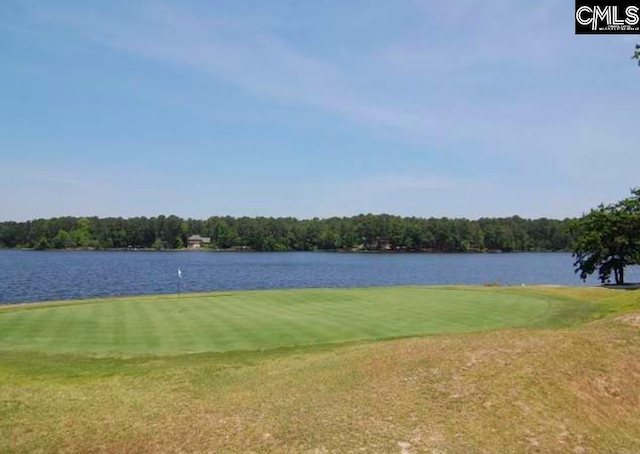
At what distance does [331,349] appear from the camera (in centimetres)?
1616

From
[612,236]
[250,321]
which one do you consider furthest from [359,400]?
[612,236]

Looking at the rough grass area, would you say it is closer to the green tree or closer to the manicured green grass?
the manicured green grass

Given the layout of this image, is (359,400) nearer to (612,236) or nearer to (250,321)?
(250,321)

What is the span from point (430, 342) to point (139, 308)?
1689 cm

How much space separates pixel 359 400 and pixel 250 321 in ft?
40.3

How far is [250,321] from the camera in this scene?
22047 millimetres

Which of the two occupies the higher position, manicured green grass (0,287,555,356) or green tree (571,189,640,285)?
green tree (571,189,640,285)

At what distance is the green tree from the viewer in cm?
4747

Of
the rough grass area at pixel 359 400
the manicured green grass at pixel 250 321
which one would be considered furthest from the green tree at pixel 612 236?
the rough grass area at pixel 359 400

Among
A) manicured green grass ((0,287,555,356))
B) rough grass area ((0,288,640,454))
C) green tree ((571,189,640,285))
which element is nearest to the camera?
rough grass area ((0,288,640,454))

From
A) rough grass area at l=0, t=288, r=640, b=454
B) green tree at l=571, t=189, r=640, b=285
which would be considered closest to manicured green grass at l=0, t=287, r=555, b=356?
rough grass area at l=0, t=288, r=640, b=454

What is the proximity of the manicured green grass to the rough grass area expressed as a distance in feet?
10.2

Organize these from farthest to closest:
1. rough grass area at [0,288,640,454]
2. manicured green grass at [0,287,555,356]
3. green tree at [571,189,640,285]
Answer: green tree at [571,189,640,285]
manicured green grass at [0,287,555,356]
rough grass area at [0,288,640,454]

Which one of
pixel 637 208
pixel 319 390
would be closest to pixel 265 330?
pixel 319 390
